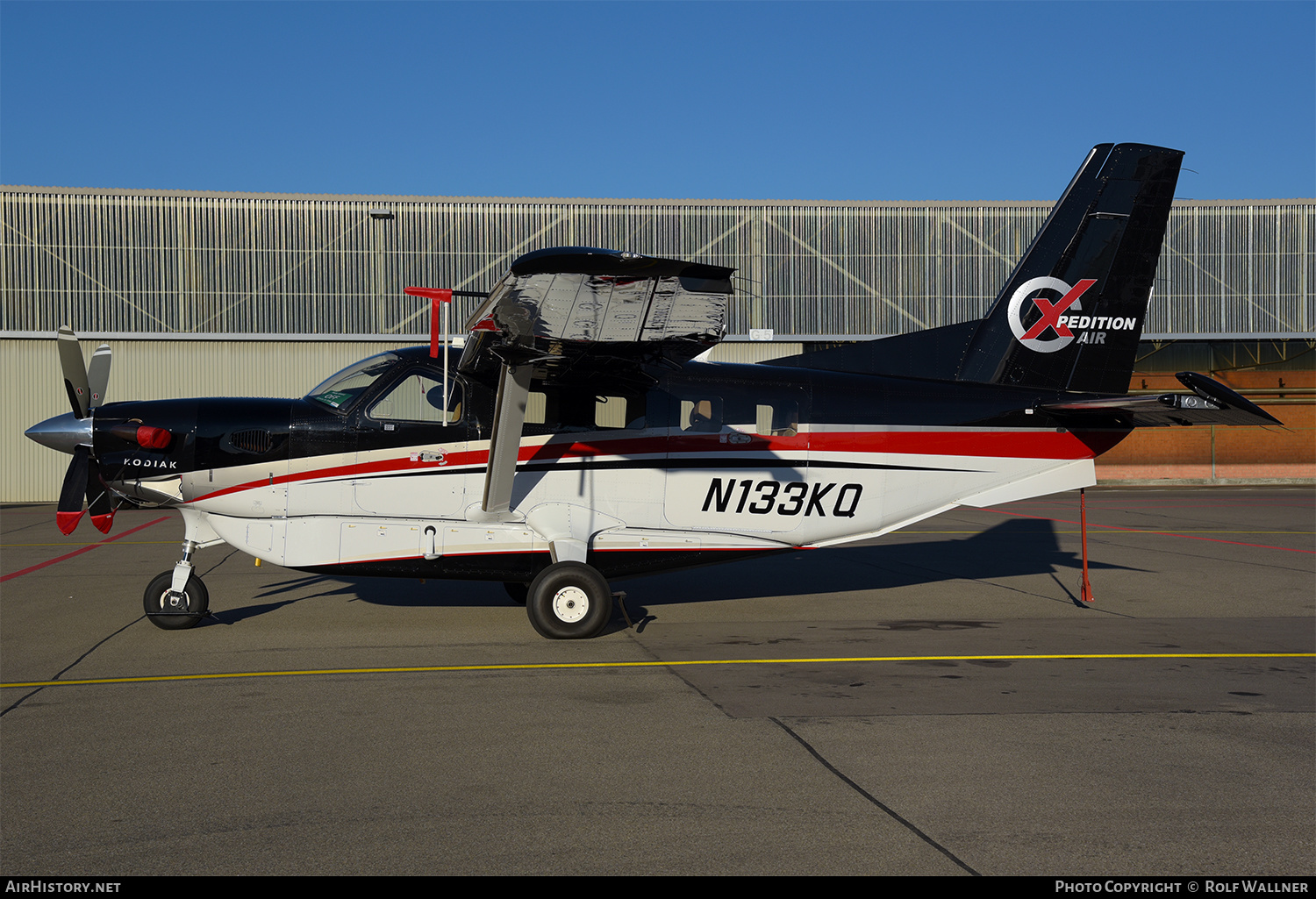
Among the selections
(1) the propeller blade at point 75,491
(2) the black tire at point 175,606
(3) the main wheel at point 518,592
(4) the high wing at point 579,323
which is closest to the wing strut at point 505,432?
(4) the high wing at point 579,323

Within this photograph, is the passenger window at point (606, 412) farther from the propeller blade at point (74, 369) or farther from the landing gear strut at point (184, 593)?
the propeller blade at point (74, 369)

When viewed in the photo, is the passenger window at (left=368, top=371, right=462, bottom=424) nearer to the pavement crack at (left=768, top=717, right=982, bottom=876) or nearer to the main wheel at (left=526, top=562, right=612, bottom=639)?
the main wheel at (left=526, top=562, right=612, bottom=639)

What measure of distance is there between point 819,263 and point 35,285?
22.8 meters

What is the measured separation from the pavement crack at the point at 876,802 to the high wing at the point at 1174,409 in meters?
5.21

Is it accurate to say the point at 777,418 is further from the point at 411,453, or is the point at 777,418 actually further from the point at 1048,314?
the point at 411,453

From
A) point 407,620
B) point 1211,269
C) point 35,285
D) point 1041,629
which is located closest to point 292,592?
point 407,620

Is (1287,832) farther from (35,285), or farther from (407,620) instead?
(35,285)

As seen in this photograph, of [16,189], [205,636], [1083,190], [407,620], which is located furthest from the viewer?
[16,189]

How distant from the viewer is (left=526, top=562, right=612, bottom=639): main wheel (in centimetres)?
837

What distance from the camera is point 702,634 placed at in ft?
28.6

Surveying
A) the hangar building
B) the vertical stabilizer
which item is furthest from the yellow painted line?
the hangar building

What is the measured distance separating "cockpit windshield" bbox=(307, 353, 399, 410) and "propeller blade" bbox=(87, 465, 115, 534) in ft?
6.36

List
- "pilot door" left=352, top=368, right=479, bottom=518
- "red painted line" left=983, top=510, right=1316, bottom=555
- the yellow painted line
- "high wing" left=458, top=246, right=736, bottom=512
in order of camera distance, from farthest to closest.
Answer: "red painted line" left=983, top=510, right=1316, bottom=555
"pilot door" left=352, top=368, right=479, bottom=518
the yellow painted line
"high wing" left=458, top=246, right=736, bottom=512

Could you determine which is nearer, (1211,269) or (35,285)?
(35,285)
